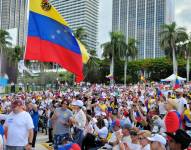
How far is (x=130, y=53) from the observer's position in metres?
74.3

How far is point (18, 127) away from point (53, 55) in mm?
4036

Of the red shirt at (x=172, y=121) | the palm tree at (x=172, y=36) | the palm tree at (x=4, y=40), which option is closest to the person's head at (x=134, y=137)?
the red shirt at (x=172, y=121)

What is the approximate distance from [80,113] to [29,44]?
2.27 meters

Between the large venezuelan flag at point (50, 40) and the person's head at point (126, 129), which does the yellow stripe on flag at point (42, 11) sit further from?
the person's head at point (126, 129)

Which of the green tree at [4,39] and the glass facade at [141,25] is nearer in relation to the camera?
the green tree at [4,39]

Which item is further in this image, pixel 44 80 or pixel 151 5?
pixel 151 5

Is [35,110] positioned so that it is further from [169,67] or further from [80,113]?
[169,67]

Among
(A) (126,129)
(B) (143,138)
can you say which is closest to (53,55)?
(A) (126,129)

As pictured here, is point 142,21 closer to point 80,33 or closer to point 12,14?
point 12,14

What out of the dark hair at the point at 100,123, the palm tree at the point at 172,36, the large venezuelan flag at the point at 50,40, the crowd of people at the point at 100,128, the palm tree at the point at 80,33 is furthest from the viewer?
the palm tree at the point at 172,36

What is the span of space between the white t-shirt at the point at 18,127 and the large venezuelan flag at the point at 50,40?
3.15 m

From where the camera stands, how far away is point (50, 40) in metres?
11.2

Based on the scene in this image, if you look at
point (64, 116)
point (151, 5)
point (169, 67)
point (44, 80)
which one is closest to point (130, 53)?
point (169, 67)

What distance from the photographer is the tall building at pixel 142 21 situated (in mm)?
126938
